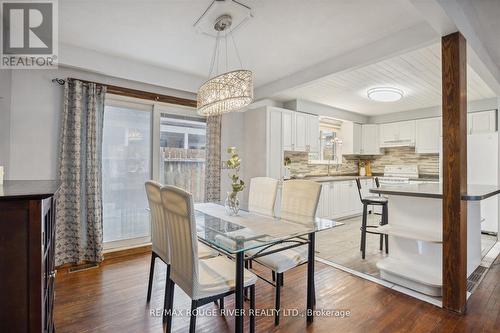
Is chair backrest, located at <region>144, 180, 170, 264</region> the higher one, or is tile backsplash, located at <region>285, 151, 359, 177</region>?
tile backsplash, located at <region>285, 151, 359, 177</region>

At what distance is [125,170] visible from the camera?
3.58 meters

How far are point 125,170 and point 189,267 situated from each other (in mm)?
2511

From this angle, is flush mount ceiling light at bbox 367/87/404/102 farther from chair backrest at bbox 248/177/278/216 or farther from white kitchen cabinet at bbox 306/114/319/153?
chair backrest at bbox 248/177/278/216

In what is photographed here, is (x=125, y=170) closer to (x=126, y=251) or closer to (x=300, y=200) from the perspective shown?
(x=126, y=251)

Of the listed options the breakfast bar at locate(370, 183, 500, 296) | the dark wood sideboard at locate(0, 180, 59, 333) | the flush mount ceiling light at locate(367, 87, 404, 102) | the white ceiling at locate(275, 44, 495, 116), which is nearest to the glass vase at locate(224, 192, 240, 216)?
the breakfast bar at locate(370, 183, 500, 296)

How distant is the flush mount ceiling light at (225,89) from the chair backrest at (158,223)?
2.90 ft

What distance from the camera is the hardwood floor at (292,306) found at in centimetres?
195

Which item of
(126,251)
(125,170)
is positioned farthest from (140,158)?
(126,251)

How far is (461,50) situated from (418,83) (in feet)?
6.19

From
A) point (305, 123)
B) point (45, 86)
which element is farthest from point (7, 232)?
point (305, 123)

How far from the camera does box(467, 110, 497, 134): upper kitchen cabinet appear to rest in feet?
14.8

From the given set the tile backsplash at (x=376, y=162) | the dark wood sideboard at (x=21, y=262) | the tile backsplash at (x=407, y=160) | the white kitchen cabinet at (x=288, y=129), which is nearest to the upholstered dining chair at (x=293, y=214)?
the dark wood sideboard at (x=21, y=262)

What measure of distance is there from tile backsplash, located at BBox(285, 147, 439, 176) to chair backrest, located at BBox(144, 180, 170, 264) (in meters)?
3.40

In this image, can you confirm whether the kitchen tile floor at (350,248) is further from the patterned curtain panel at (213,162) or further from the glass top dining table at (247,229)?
the patterned curtain panel at (213,162)
